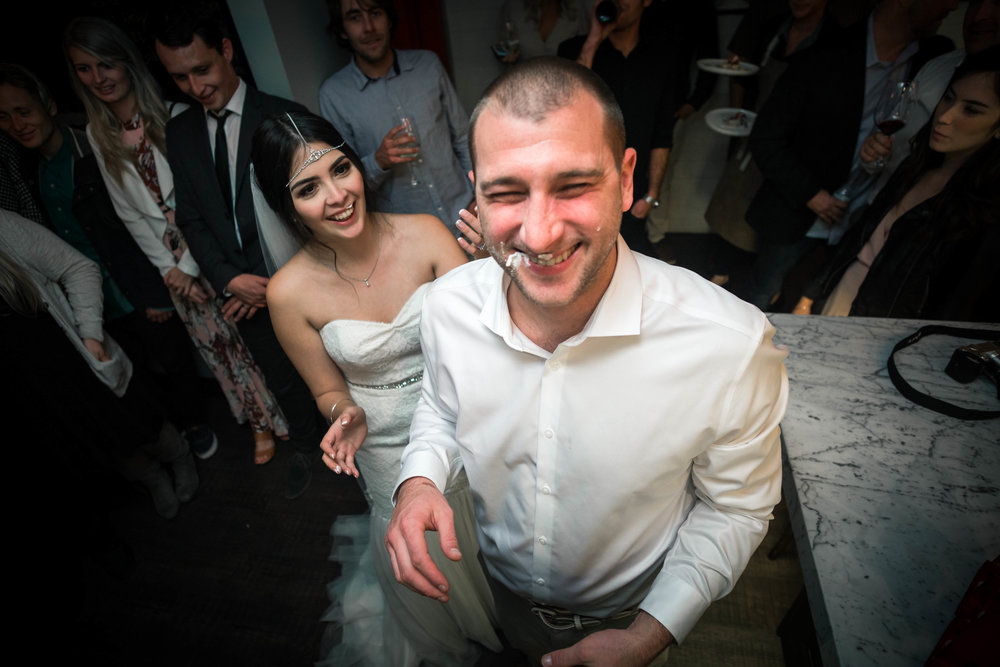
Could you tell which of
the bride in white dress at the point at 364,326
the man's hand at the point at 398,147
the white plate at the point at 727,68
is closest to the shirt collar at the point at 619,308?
the bride in white dress at the point at 364,326

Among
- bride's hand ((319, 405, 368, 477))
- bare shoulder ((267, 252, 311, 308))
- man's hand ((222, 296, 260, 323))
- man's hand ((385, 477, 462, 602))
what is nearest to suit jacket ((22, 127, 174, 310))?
man's hand ((222, 296, 260, 323))

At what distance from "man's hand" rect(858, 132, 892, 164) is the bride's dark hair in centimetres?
235

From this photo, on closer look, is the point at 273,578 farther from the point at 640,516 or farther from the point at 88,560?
the point at 640,516

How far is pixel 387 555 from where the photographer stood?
6.24ft

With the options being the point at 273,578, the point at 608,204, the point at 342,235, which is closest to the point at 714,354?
the point at 608,204

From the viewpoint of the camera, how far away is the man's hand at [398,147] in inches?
87.6

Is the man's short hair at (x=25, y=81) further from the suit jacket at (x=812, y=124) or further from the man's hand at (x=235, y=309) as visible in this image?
the suit jacket at (x=812, y=124)

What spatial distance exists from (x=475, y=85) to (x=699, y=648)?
4.22 meters

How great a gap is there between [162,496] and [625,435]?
9.31 ft

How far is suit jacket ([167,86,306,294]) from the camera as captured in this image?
6.75ft

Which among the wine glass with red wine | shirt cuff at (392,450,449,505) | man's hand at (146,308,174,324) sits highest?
the wine glass with red wine

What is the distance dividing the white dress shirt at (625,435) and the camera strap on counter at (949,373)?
705mm

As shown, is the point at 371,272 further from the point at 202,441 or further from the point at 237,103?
the point at 202,441

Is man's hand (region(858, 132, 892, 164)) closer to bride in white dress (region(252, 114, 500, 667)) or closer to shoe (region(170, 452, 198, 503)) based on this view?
bride in white dress (region(252, 114, 500, 667))
